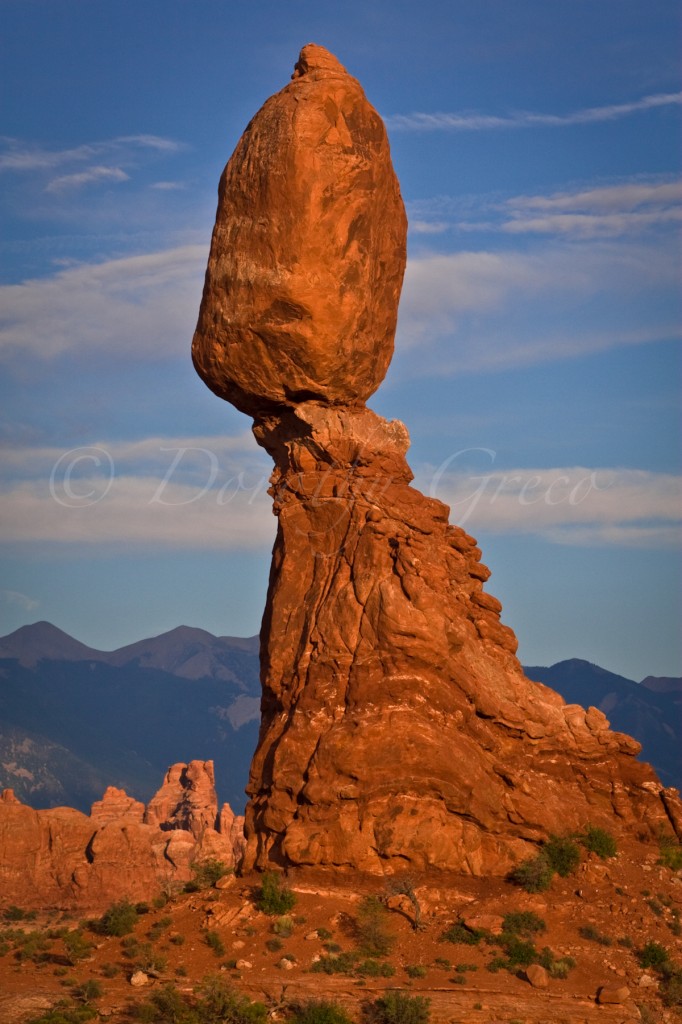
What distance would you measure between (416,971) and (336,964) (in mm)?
1307

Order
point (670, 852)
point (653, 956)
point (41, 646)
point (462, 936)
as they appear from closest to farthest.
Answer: point (653, 956)
point (462, 936)
point (670, 852)
point (41, 646)

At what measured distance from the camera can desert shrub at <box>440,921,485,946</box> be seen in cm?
2231

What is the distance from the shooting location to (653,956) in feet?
72.4

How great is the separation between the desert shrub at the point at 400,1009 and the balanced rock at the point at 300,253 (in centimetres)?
1145

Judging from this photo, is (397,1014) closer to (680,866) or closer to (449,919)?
(449,919)

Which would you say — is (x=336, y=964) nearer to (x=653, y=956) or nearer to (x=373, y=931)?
(x=373, y=931)

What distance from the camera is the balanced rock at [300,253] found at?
25094mm

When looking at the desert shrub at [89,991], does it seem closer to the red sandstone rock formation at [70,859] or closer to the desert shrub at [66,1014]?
the desert shrub at [66,1014]

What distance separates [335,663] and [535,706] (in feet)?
13.4

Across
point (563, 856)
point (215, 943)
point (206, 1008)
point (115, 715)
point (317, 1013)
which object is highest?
point (115, 715)

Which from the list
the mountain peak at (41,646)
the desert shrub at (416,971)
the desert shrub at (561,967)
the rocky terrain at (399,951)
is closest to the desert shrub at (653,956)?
the rocky terrain at (399,951)

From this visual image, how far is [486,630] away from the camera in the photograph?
25.9 metres

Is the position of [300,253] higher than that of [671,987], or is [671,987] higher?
[300,253]

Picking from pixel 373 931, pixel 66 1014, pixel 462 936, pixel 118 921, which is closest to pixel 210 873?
pixel 118 921
